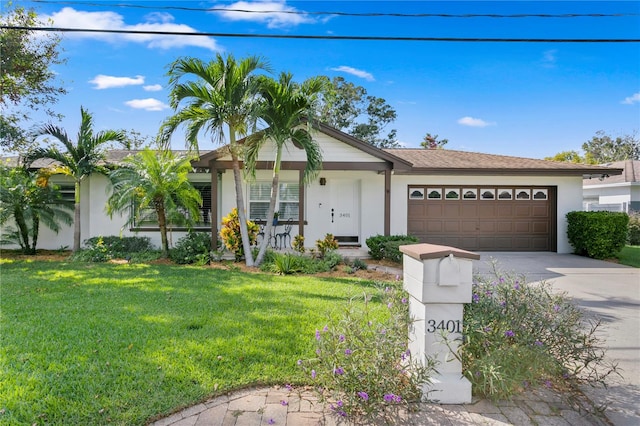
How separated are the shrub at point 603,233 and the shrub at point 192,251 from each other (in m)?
12.4

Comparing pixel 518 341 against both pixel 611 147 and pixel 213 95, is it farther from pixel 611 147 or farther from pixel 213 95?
pixel 611 147

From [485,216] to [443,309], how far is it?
11447 mm

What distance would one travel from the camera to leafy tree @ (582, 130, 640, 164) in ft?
144

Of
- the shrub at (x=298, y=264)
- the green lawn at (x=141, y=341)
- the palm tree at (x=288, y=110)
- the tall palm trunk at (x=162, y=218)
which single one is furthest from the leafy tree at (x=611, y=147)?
the green lawn at (x=141, y=341)

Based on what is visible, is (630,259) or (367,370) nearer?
(367,370)

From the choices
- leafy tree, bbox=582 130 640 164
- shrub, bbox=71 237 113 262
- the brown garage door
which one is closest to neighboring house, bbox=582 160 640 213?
the brown garage door

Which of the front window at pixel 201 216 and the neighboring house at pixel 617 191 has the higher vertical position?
the neighboring house at pixel 617 191

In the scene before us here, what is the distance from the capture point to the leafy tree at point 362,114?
101ft

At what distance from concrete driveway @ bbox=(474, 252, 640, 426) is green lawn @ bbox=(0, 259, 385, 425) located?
9.22 feet

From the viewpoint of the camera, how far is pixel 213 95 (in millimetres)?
8578

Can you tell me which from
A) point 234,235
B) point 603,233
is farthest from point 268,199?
point 603,233

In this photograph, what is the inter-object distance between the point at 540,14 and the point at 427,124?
1010 inches

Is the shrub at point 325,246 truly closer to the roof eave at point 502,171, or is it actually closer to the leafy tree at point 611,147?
the roof eave at point 502,171

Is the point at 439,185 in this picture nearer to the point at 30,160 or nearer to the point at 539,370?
the point at 539,370
